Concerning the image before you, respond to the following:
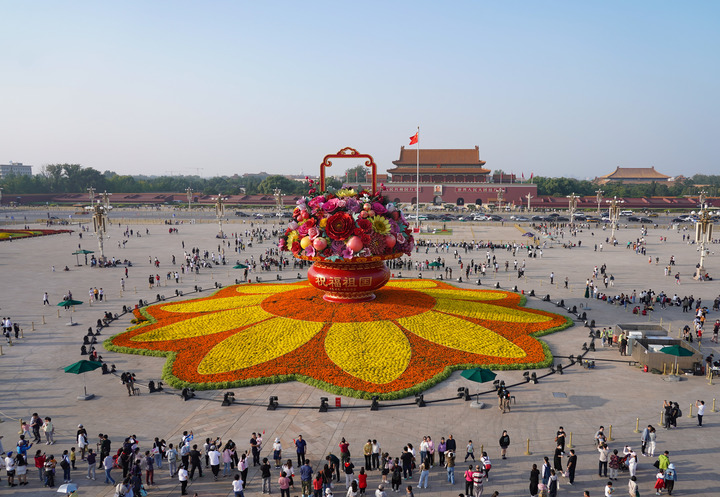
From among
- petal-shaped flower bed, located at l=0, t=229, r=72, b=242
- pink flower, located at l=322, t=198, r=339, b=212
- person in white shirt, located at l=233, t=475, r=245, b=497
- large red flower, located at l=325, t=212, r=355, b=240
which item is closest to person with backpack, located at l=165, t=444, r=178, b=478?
person in white shirt, located at l=233, t=475, r=245, b=497

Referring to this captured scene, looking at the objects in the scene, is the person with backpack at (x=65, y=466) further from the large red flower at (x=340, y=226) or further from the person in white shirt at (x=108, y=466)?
the large red flower at (x=340, y=226)

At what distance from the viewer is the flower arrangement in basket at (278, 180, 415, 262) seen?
22.8 metres

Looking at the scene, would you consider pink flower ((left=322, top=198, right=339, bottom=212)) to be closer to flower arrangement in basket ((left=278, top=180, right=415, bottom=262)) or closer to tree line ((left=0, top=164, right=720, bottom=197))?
flower arrangement in basket ((left=278, top=180, right=415, bottom=262))

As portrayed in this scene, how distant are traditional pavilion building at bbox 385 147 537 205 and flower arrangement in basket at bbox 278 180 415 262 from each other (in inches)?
4082

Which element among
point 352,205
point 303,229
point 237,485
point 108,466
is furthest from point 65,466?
point 352,205

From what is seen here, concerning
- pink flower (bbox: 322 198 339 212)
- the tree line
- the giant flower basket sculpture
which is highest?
the tree line

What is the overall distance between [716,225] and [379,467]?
92.2 metres

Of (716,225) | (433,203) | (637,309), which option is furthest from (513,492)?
(433,203)

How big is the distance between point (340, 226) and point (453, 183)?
110 meters

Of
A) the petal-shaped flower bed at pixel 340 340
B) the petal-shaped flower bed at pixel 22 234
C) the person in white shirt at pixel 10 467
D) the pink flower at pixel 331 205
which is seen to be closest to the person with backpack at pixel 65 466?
the person in white shirt at pixel 10 467

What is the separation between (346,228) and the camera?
74.5 ft

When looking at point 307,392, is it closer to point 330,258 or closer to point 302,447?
point 302,447

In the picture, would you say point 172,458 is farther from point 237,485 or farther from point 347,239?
point 347,239

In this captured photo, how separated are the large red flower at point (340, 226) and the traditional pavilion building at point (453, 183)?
345 ft
